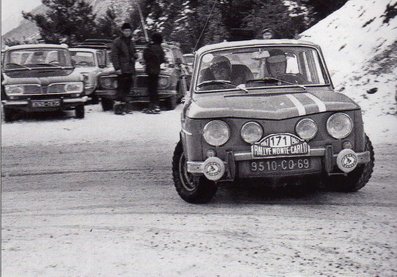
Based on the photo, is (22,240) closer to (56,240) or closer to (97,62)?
(56,240)

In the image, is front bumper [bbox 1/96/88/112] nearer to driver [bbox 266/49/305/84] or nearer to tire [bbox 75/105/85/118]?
tire [bbox 75/105/85/118]

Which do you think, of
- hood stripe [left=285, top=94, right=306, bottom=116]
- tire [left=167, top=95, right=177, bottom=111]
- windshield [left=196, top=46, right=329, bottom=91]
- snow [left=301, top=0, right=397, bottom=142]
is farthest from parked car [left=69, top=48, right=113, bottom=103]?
hood stripe [left=285, top=94, right=306, bottom=116]

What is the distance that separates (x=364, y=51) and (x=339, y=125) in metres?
9.38

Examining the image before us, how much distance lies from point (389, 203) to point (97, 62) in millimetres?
13215

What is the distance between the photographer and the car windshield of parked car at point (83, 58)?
18.4 meters

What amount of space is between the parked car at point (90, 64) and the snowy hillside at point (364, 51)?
563cm

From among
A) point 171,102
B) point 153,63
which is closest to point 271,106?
point 153,63

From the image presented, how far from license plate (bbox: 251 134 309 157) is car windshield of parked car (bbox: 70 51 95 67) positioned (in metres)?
12.9

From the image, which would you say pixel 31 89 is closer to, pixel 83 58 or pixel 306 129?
pixel 83 58

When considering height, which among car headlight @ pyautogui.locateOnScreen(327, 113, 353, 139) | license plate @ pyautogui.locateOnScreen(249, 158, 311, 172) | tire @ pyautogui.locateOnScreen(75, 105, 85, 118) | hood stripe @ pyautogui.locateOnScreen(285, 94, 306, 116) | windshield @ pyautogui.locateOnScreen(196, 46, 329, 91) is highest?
windshield @ pyautogui.locateOnScreen(196, 46, 329, 91)

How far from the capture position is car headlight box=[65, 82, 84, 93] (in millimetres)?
14398

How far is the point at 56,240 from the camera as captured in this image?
5309mm

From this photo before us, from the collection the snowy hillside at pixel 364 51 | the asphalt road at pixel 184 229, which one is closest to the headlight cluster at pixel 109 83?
the snowy hillside at pixel 364 51

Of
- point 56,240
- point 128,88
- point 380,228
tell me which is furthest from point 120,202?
point 128,88
